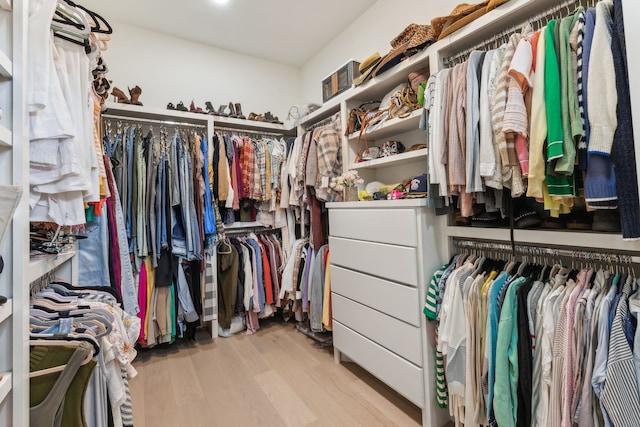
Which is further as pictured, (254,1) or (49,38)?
(254,1)

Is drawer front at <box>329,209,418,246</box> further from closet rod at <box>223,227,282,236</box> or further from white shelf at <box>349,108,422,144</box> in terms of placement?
closet rod at <box>223,227,282,236</box>

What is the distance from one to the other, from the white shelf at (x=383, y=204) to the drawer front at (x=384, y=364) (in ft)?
2.66

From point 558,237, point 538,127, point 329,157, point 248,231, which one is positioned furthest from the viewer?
point 248,231

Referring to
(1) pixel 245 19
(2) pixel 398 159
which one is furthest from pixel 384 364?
(1) pixel 245 19

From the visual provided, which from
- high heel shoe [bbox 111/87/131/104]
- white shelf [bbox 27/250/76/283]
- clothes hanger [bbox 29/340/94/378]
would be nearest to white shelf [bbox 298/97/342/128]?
high heel shoe [bbox 111/87/131/104]

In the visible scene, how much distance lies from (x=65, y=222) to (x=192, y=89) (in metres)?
2.29

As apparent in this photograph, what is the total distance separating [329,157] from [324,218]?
0.55 m

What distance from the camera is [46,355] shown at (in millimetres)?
798

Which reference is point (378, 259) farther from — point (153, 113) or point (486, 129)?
point (153, 113)

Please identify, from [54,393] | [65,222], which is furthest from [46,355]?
[65,222]

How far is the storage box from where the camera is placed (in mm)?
2246

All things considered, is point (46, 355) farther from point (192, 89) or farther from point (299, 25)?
point (299, 25)

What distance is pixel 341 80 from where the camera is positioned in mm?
2354

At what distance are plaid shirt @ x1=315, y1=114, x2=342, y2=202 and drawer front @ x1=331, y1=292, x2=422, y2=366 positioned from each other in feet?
2.59
